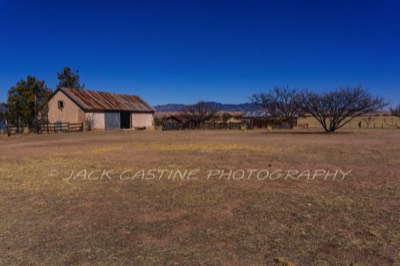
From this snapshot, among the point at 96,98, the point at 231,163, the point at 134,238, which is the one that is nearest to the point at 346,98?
the point at 231,163

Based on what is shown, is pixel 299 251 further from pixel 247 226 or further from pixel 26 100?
pixel 26 100

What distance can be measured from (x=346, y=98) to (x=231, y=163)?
2402 centimetres

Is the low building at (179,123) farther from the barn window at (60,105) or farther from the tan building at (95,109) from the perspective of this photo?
Answer: the barn window at (60,105)

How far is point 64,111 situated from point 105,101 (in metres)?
5.03

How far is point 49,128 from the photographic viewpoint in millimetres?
36750

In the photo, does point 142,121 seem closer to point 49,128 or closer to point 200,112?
point 200,112

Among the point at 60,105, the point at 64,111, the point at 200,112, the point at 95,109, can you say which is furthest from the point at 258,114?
the point at 60,105

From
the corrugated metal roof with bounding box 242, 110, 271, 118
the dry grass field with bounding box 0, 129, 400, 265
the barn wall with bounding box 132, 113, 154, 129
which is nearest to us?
the dry grass field with bounding box 0, 129, 400, 265

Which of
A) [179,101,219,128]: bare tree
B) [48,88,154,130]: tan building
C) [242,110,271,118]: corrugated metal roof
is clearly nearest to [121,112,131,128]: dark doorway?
[48,88,154,130]: tan building

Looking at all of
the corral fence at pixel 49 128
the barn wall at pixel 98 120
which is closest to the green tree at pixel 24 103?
the corral fence at pixel 49 128

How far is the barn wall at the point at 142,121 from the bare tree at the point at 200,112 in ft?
20.1

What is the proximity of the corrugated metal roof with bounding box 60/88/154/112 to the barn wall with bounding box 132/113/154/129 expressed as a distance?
0.83 metres

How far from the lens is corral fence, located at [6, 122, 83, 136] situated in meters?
34.2

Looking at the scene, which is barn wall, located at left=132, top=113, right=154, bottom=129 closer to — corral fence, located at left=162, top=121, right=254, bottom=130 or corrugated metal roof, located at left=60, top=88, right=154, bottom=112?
corrugated metal roof, located at left=60, top=88, right=154, bottom=112
